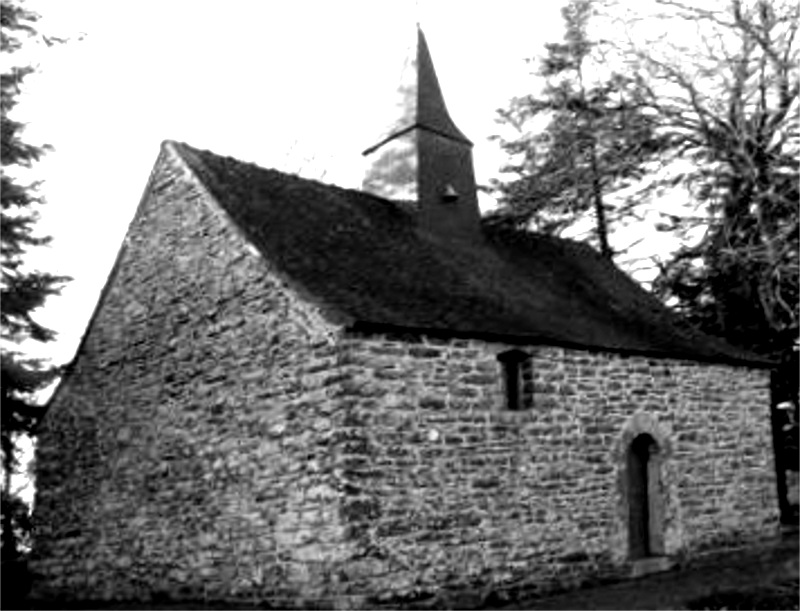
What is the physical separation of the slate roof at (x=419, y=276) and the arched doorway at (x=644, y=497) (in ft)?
5.23

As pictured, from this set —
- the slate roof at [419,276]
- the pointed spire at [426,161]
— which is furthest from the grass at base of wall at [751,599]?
the pointed spire at [426,161]

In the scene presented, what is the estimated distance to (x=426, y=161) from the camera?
61.8 feet

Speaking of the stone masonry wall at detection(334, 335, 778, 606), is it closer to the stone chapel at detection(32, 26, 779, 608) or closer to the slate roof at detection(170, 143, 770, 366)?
the stone chapel at detection(32, 26, 779, 608)

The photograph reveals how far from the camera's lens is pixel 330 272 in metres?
14.0

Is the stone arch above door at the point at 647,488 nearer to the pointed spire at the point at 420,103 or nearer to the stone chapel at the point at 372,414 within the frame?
the stone chapel at the point at 372,414

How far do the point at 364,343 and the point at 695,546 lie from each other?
7450 mm

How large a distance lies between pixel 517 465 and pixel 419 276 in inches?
A: 125

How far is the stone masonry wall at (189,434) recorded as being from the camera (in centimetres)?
1271

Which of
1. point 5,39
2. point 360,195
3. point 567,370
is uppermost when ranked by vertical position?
point 5,39

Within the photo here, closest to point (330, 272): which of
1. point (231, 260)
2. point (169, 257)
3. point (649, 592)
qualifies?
point (231, 260)

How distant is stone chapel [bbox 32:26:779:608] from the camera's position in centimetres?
1260

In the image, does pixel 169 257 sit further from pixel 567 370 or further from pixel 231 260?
pixel 567 370

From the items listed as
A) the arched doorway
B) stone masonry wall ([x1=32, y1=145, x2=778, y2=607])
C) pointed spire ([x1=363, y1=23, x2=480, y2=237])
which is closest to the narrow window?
stone masonry wall ([x1=32, y1=145, x2=778, y2=607])

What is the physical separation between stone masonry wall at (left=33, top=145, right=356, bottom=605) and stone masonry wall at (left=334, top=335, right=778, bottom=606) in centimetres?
65
